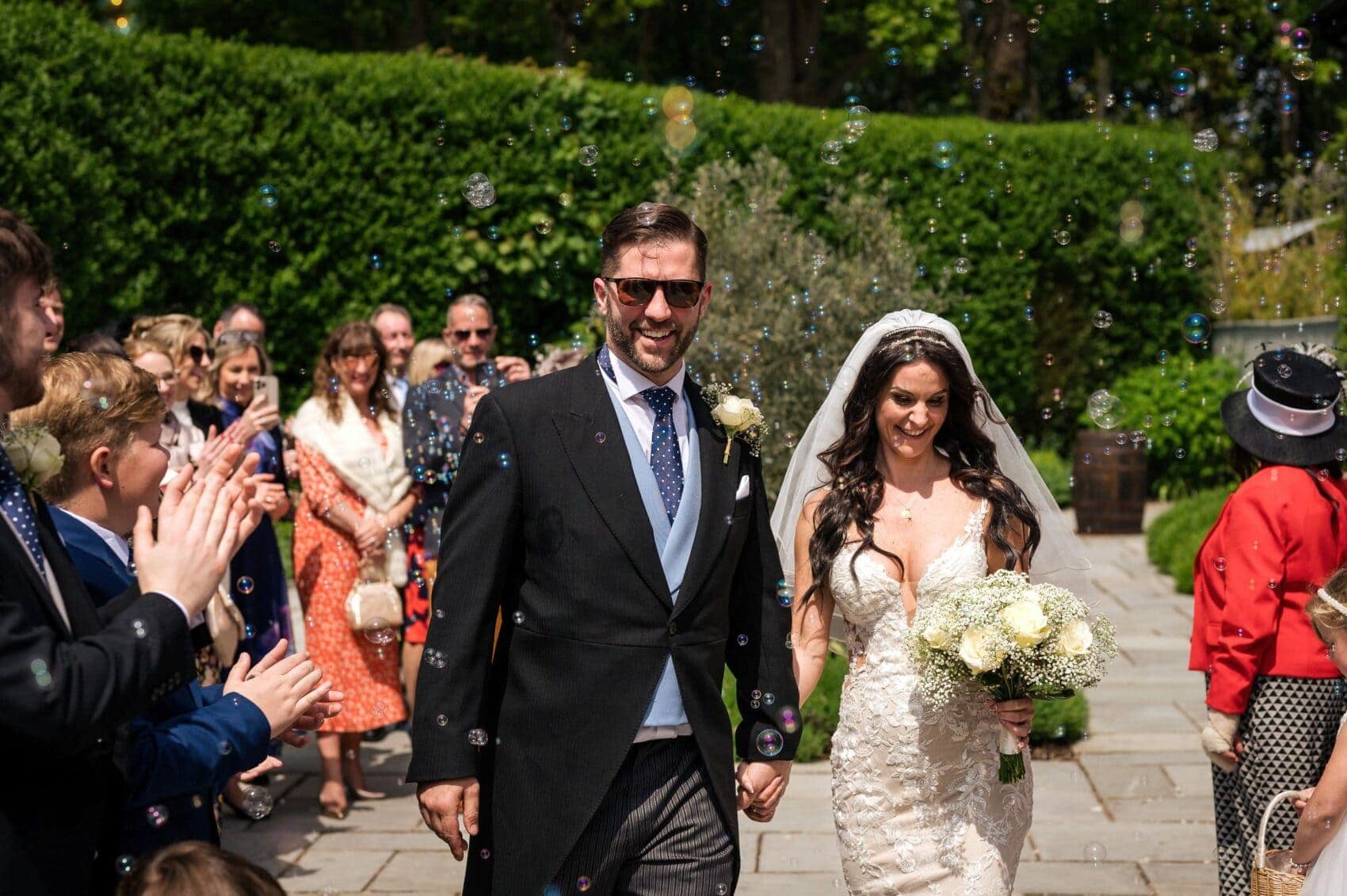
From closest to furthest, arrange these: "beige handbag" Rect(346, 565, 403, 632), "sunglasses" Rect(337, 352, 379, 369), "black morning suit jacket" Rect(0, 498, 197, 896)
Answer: "black morning suit jacket" Rect(0, 498, 197, 896) < "beige handbag" Rect(346, 565, 403, 632) < "sunglasses" Rect(337, 352, 379, 369)

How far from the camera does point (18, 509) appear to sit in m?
2.21

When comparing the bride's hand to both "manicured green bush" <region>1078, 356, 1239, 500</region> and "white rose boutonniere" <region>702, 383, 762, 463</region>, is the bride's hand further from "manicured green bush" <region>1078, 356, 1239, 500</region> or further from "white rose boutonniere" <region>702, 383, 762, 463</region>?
"manicured green bush" <region>1078, 356, 1239, 500</region>

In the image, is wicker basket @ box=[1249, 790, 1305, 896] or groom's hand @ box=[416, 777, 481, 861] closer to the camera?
groom's hand @ box=[416, 777, 481, 861]

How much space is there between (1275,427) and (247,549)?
159 inches

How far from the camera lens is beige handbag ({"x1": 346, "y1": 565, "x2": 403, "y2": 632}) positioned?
646cm

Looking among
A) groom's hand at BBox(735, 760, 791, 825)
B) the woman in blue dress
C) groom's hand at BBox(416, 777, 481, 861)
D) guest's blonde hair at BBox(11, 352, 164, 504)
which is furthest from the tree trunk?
guest's blonde hair at BBox(11, 352, 164, 504)

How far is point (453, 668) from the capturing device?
3121mm

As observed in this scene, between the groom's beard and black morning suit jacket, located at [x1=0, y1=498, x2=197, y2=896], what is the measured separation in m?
1.32

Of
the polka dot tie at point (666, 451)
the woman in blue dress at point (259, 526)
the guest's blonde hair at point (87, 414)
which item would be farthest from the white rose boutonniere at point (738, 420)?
the woman in blue dress at point (259, 526)

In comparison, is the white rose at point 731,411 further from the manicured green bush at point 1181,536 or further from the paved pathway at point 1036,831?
the manicured green bush at point 1181,536

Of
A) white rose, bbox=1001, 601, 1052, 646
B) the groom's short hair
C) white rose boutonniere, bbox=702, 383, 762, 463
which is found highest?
the groom's short hair

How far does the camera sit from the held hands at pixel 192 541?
2.30m

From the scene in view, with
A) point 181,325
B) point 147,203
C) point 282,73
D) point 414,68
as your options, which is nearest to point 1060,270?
point 414,68

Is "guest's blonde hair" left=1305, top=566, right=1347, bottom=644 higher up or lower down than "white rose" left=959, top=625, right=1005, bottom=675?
higher up
